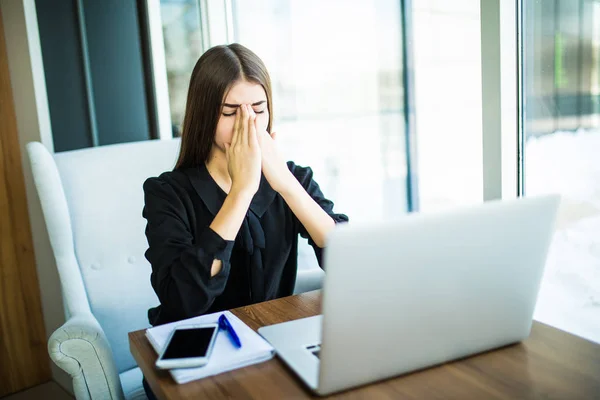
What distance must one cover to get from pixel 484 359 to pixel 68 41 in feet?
5.65

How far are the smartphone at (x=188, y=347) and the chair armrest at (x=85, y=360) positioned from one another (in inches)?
12.4

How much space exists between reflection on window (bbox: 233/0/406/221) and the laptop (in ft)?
5.16

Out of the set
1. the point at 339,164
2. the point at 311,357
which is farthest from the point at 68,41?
the point at 311,357

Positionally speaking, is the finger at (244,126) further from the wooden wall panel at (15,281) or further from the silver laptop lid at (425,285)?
the wooden wall panel at (15,281)

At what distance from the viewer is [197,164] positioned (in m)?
1.36

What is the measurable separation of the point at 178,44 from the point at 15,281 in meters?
1.14

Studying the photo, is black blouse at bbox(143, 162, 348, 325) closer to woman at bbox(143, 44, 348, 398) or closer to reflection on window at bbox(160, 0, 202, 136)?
woman at bbox(143, 44, 348, 398)

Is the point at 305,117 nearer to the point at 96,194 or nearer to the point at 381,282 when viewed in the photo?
the point at 96,194

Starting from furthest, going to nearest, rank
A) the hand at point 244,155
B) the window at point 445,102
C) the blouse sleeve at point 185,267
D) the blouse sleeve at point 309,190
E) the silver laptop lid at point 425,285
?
1. the window at point 445,102
2. the blouse sleeve at point 309,190
3. the hand at point 244,155
4. the blouse sleeve at point 185,267
5. the silver laptop lid at point 425,285

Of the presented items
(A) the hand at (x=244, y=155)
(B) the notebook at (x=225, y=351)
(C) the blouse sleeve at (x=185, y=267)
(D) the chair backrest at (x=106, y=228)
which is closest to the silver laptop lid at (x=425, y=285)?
(B) the notebook at (x=225, y=351)

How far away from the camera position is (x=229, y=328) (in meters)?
0.90

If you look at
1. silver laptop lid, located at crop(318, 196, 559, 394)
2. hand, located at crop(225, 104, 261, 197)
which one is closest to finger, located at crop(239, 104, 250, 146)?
hand, located at crop(225, 104, 261, 197)

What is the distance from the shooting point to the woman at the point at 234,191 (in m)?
1.17

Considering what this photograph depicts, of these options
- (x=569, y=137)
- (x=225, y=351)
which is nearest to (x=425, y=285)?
(x=225, y=351)
